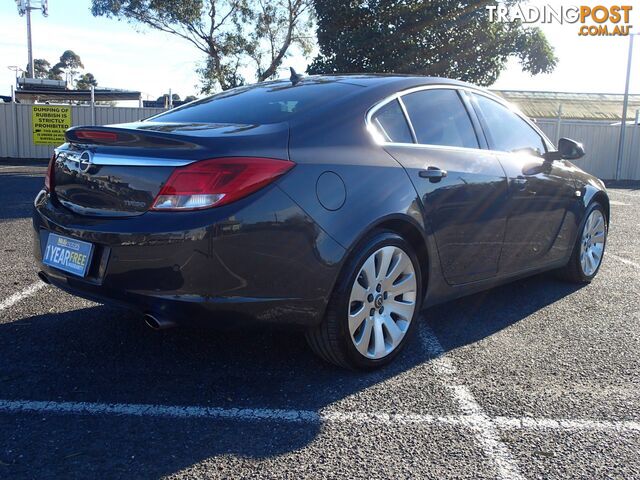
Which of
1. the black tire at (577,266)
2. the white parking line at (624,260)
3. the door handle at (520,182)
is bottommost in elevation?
the white parking line at (624,260)

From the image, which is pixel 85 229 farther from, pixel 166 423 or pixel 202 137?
pixel 166 423

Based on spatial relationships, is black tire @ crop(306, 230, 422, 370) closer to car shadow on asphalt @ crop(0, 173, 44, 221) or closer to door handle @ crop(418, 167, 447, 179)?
door handle @ crop(418, 167, 447, 179)

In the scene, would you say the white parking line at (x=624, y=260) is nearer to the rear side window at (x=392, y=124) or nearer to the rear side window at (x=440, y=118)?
the rear side window at (x=440, y=118)

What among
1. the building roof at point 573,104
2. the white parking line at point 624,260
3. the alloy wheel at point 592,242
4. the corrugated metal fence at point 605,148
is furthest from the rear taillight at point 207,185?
the building roof at point 573,104

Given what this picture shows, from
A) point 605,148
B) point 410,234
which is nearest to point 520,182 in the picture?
point 410,234

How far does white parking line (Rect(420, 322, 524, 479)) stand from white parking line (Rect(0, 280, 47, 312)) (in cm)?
272

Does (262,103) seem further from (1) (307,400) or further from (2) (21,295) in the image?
(2) (21,295)

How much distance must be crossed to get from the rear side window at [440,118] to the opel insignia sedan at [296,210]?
0.04ft

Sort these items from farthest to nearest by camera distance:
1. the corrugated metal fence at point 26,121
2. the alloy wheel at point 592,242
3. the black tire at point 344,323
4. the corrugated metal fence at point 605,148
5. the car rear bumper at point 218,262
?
the corrugated metal fence at point 605,148
the corrugated metal fence at point 26,121
the alloy wheel at point 592,242
the black tire at point 344,323
the car rear bumper at point 218,262

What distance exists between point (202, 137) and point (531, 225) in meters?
2.52

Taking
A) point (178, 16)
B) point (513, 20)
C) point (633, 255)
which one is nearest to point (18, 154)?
point (178, 16)

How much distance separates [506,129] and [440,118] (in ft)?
2.72

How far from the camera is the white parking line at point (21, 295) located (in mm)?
3986

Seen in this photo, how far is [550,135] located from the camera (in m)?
18.7
